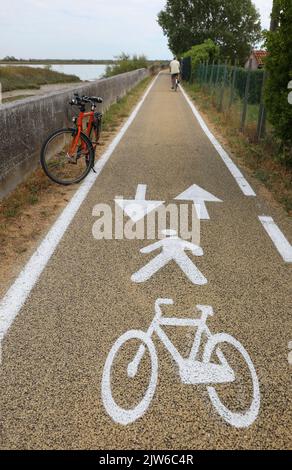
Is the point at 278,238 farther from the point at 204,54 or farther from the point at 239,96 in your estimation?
the point at 204,54

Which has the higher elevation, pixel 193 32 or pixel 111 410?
pixel 193 32

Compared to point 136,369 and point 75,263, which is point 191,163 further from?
point 136,369

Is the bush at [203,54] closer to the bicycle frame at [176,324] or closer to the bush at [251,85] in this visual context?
the bush at [251,85]

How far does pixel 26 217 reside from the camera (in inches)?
211

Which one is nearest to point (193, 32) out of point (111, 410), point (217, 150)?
point (217, 150)

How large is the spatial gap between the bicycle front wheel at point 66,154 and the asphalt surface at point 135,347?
5.38 feet

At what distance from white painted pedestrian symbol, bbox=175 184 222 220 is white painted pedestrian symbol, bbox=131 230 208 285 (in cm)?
80

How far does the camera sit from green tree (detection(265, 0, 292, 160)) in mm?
7473

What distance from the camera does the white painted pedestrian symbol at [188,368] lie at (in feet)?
Result: 8.21

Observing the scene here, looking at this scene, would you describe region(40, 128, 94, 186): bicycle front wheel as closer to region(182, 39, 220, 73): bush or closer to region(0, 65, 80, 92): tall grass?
region(182, 39, 220, 73): bush

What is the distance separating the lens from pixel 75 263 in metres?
4.20

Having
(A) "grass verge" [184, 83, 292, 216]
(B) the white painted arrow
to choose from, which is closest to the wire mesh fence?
(A) "grass verge" [184, 83, 292, 216]
